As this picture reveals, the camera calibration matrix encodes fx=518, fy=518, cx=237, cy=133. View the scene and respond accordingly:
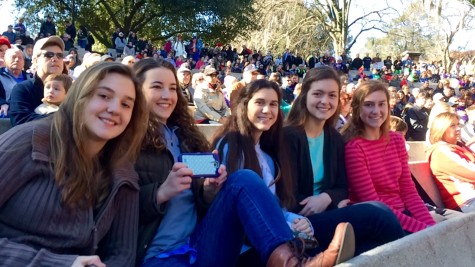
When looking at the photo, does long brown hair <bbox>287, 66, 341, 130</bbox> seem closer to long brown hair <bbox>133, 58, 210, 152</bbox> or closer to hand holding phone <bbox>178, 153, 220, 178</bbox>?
long brown hair <bbox>133, 58, 210, 152</bbox>

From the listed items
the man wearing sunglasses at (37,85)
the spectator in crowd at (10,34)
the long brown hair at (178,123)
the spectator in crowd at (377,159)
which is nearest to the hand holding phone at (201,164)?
the long brown hair at (178,123)

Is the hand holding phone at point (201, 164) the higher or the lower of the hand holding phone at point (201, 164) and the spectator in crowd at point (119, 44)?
the lower

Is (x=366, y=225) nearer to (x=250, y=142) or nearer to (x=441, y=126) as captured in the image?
(x=250, y=142)

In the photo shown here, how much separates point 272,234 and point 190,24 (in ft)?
104

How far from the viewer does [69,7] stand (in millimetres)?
31562

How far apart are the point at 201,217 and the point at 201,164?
0.44 metres

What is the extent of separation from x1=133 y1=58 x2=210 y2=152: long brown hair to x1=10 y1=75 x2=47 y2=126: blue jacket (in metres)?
1.48

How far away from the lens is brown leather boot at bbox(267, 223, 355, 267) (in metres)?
2.51

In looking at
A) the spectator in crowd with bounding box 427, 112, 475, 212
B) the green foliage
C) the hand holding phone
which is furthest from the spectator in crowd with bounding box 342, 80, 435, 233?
the green foliage

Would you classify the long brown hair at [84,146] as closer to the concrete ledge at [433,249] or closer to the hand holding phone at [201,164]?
the hand holding phone at [201,164]

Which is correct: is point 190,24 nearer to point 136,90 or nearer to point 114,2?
point 114,2

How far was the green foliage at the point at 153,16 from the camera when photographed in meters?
31.5

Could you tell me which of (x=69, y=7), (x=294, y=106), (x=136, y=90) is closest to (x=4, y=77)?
(x=294, y=106)

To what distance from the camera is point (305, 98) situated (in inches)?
168
